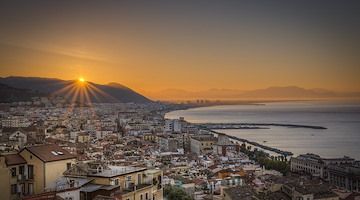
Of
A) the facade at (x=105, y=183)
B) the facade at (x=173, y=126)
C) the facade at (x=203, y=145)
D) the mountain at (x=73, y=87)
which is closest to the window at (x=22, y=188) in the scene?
the facade at (x=105, y=183)

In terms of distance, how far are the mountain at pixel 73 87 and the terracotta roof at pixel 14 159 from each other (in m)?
45.8

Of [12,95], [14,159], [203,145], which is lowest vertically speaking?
[203,145]

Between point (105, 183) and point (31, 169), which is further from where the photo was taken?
point (31, 169)

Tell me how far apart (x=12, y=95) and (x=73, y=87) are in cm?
4688

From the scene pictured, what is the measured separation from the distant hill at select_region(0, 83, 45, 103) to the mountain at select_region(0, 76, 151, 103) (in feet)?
3.68

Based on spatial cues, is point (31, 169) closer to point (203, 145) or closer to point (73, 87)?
point (203, 145)

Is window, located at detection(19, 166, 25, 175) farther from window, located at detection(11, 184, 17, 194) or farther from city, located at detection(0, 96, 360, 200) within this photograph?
window, located at detection(11, 184, 17, 194)

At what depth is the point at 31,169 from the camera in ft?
20.8

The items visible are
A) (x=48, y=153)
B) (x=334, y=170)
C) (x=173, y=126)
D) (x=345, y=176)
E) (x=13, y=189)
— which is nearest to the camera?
(x=13, y=189)

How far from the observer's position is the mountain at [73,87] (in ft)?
263

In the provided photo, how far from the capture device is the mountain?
3156 inches

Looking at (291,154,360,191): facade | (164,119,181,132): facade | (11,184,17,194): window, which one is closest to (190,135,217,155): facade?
(291,154,360,191): facade

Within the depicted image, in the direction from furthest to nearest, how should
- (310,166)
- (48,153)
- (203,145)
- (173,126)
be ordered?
(173,126) → (203,145) → (310,166) → (48,153)

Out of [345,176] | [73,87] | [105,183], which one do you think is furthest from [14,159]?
[73,87]
